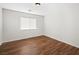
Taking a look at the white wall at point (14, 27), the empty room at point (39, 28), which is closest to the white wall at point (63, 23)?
the empty room at point (39, 28)

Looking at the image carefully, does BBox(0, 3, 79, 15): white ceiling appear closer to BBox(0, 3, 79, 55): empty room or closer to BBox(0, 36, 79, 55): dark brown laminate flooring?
BBox(0, 3, 79, 55): empty room

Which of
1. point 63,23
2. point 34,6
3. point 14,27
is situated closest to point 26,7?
point 34,6

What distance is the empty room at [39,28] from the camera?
3.85ft

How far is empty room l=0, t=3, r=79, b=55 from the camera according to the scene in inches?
46.2

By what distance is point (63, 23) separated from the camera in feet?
4.04

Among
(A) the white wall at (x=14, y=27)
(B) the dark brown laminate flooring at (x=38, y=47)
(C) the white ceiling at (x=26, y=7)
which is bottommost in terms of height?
(B) the dark brown laminate flooring at (x=38, y=47)

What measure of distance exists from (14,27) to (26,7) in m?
0.27

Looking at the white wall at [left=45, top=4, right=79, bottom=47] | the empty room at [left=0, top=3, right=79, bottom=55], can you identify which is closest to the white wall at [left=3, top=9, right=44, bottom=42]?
the empty room at [left=0, top=3, right=79, bottom=55]

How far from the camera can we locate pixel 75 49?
120 cm

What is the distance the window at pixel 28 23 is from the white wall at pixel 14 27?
4 cm

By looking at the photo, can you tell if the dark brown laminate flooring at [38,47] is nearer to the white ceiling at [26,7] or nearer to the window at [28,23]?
the window at [28,23]

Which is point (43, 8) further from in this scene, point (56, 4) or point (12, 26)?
point (12, 26)

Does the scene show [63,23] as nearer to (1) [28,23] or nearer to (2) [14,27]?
(1) [28,23]

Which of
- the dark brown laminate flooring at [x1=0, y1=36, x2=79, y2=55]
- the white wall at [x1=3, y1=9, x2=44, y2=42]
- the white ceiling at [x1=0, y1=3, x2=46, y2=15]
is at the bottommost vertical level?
the dark brown laminate flooring at [x1=0, y1=36, x2=79, y2=55]
